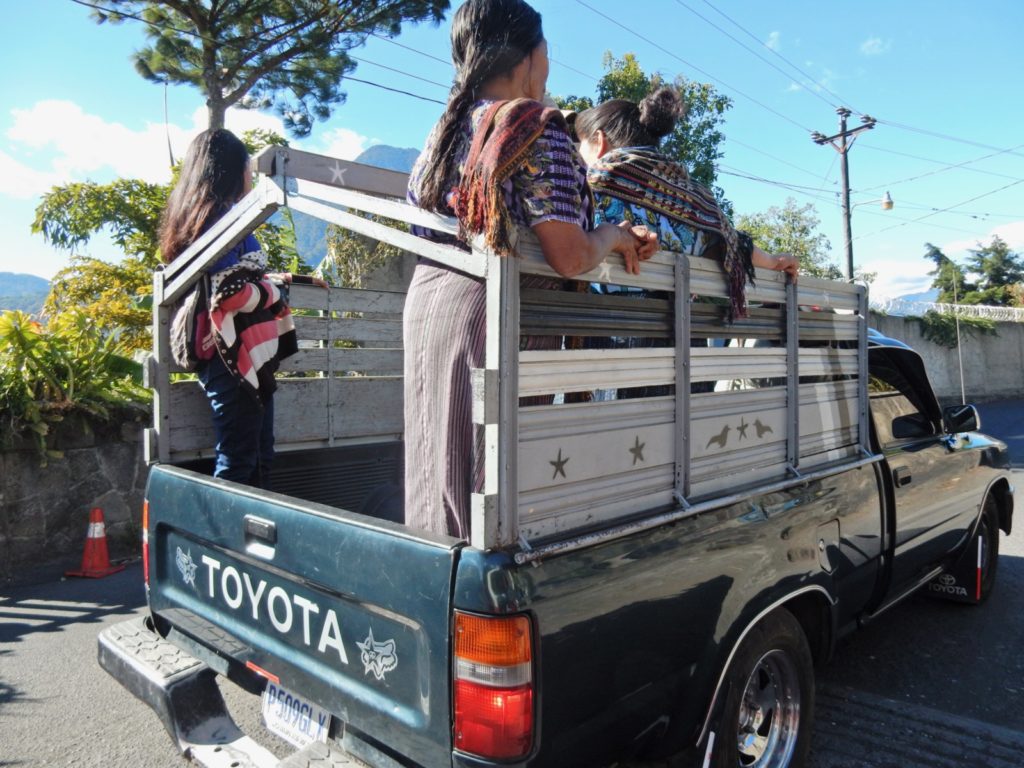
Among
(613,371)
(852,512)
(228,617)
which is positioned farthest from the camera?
(852,512)

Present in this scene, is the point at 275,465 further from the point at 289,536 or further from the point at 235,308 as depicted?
the point at 289,536

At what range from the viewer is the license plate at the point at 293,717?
1.94 meters

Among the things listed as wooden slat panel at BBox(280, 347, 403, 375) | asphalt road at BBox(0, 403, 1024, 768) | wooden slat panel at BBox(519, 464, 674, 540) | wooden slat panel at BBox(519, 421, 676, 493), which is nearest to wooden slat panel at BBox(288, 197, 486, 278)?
wooden slat panel at BBox(519, 421, 676, 493)

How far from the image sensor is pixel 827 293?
9.21ft

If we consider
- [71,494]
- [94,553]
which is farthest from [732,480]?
[71,494]

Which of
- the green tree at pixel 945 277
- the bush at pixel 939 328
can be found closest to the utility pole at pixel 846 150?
the bush at pixel 939 328

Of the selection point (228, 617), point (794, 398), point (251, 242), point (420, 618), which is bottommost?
point (228, 617)

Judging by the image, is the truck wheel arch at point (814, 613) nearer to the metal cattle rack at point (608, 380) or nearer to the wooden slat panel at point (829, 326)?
the metal cattle rack at point (608, 380)

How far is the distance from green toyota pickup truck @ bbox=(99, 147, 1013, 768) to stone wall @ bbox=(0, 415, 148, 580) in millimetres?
2921

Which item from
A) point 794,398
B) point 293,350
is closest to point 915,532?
point 794,398

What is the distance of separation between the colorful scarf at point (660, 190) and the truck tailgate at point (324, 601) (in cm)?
135

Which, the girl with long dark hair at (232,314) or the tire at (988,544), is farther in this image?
the tire at (988,544)

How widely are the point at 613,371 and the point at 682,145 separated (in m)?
12.7

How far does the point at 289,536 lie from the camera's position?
1972mm
